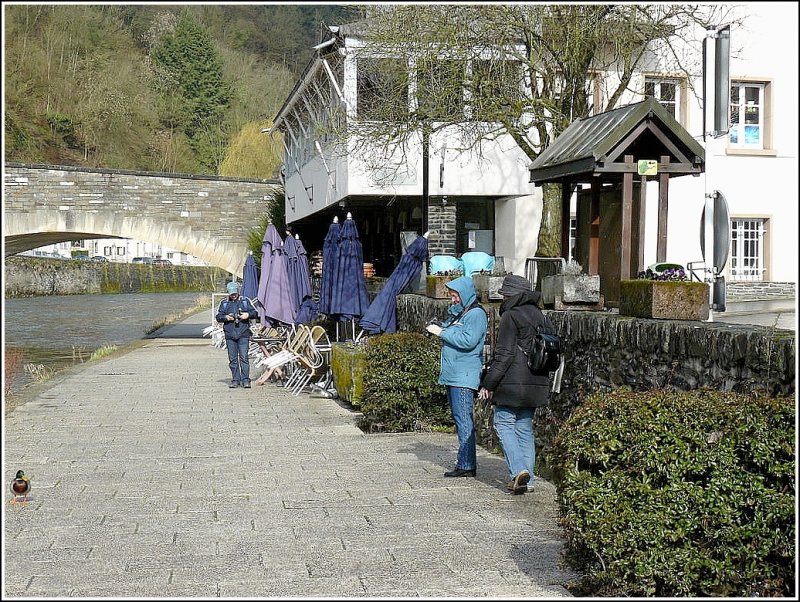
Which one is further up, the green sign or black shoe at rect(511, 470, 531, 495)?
the green sign

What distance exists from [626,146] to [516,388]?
105 inches

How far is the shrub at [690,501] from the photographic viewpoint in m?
5.03

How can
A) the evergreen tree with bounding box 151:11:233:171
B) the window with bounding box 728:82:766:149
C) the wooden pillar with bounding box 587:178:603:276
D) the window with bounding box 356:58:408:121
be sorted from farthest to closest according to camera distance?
the evergreen tree with bounding box 151:11:233:171, the window with bounding box 728:82:766:149, the window with bounding box 356:58:408:121, the wooden pillar with bounding box 587:178:603:276

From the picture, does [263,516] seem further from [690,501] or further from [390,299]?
[390,299]

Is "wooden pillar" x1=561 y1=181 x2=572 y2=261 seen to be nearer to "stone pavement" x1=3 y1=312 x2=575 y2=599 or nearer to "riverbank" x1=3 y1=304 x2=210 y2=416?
"stone pavement" x1=3 y1=312 x2=575 y2=599

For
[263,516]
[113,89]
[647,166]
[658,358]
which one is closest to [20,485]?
[263,516]

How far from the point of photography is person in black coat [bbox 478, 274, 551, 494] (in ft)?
26.5

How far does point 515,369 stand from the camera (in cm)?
809

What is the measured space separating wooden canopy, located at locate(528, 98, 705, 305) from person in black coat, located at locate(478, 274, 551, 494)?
1.57 m

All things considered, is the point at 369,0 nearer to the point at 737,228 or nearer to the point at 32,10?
the point at 737,228

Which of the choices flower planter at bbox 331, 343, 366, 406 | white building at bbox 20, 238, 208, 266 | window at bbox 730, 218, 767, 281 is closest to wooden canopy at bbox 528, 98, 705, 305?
flower planter at bbox 331, 343, 366, 406

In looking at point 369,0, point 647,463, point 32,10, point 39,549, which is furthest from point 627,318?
point 32,10

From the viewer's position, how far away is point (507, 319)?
8.17 m

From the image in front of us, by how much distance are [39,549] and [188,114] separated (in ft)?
202
